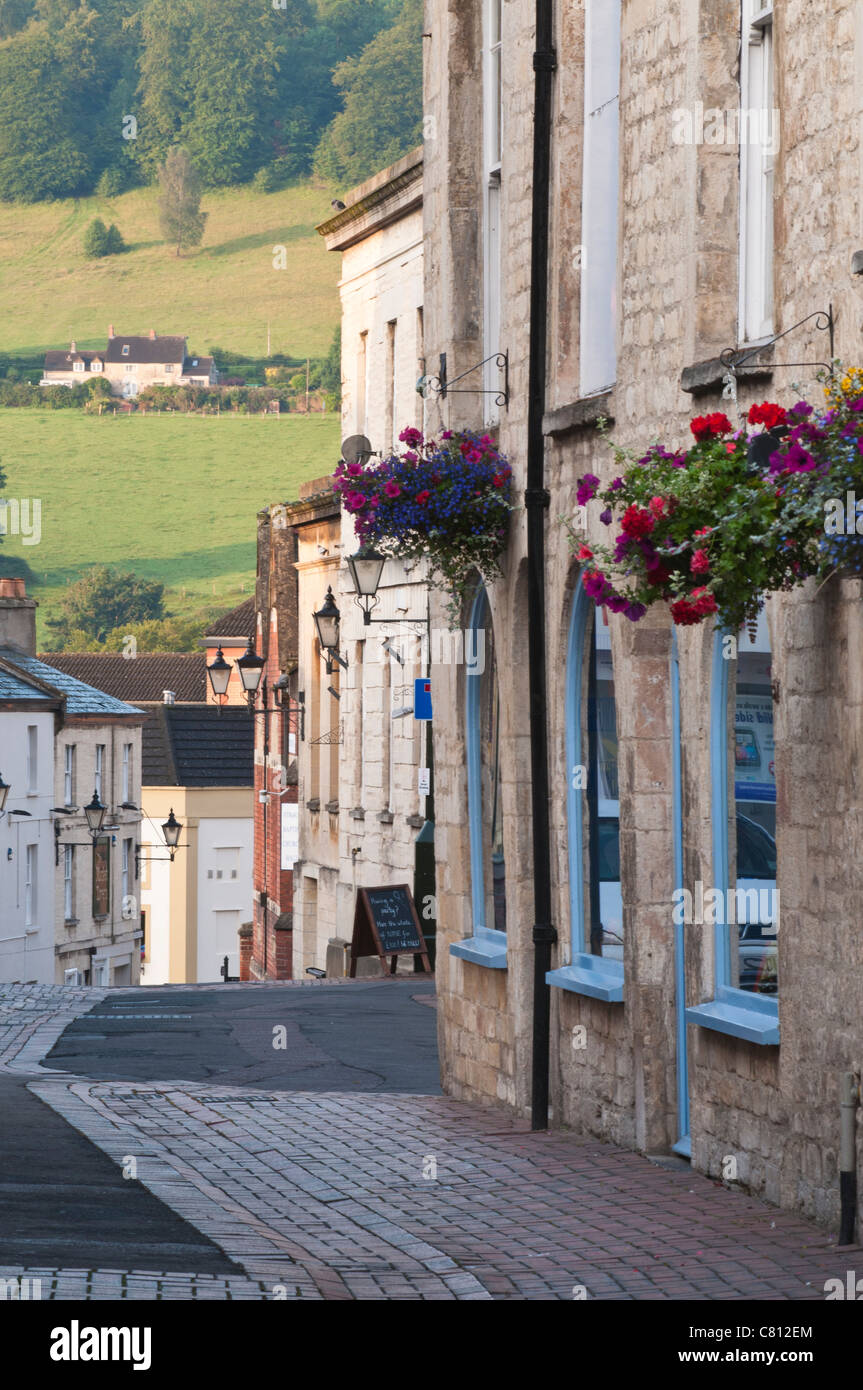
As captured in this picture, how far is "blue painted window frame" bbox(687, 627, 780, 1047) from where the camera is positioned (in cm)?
1020

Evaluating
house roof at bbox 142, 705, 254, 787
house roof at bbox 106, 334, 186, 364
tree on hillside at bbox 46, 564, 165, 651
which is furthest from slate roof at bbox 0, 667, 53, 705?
house roof at bbox 106, 334, 186, 364

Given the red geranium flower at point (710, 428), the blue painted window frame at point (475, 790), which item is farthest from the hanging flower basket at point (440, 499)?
the red geranium flower at point (710, 428)

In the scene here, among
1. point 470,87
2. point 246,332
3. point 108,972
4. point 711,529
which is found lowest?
point 108,972

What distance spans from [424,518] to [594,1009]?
3255 mm

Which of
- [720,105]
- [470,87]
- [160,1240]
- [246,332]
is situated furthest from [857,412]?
[246,332]

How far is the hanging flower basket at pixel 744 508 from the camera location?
7.50m

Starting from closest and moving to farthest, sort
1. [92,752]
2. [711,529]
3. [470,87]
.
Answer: [711,529]
[470,87]
[92,752]

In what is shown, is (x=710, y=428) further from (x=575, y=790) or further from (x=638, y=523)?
(x=575, y=790)

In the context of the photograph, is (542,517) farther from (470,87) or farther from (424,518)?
(470,87)

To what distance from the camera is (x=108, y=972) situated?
161 ft

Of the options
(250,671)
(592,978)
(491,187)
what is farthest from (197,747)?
(592,978)

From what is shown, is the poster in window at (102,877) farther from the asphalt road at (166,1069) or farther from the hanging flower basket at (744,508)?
the hanging flower basket at (744,508)

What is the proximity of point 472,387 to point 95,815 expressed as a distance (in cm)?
3033

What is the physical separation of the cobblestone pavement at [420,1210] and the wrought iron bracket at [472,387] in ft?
15.5
